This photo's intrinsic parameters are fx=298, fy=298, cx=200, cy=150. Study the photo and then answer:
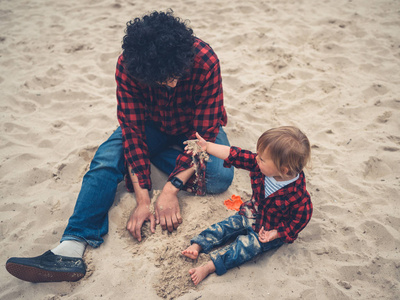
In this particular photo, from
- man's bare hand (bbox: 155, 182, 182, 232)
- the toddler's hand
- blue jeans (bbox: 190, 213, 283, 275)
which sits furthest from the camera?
man's bare hand (bbox: 155, 182, 182, 232)

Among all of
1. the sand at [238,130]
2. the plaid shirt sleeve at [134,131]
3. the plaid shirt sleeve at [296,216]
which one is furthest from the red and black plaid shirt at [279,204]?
the plaid shirt sleeve at [134,131]

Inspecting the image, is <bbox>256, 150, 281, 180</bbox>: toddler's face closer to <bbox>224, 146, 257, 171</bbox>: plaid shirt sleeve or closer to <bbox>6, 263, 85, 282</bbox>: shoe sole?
<bbox>224, 146, 257, 171</bbox>: plaid shirt sleeve

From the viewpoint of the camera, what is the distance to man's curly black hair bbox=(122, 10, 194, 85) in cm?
149

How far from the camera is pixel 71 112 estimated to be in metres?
2.97

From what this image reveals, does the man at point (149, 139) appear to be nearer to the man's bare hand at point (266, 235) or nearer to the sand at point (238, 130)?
the sand at point (238, 130)

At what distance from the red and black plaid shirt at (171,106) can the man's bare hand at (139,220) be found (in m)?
0.15

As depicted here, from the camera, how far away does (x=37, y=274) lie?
5.34 ft

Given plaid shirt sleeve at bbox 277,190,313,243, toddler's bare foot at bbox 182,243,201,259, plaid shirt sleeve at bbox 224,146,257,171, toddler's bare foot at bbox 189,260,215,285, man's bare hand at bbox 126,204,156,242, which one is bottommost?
toddler's bare foot at bbox 189,260,215,285

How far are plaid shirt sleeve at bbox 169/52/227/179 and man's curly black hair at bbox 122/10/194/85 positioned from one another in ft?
0.91

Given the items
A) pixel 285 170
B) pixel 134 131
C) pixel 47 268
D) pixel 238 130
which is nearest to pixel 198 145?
pixel 134 131

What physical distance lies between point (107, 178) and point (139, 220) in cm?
36

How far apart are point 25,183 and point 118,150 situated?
811 millimetres

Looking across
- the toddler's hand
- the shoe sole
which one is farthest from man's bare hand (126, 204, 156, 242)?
the toddler's hand

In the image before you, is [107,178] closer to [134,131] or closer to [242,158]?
[134,131]
